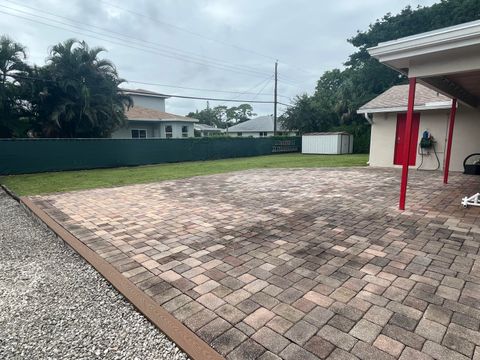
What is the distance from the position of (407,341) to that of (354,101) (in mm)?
24019

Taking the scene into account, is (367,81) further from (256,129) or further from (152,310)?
(152,310)

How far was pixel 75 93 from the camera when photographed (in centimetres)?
1438

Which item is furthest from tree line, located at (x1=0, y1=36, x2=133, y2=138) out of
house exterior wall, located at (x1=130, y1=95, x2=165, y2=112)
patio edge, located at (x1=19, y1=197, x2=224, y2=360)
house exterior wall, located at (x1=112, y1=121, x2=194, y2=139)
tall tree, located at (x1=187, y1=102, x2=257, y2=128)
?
tall tree, located at (x1=187, y1=102, x2=257, y2=128)

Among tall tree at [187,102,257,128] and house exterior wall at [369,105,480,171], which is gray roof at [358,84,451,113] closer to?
house exterior wall at [369,105,480,171]

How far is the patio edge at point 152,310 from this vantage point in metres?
1.85

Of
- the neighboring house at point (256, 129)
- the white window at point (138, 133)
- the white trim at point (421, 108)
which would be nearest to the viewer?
the white trim at point (421, 108)

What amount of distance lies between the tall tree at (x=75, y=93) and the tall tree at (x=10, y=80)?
0.68 metres

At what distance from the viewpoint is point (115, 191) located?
7375 millimetres

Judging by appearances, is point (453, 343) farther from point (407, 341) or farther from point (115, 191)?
point (115, 191)

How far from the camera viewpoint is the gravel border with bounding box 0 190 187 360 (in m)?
1.90

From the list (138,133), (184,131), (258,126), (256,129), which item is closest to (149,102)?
(184,131)

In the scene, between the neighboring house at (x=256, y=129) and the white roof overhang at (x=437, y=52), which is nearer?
the white roof overhang at (x=437, y=52)

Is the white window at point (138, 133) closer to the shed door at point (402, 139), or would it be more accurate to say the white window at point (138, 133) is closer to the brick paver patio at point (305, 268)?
the brick paver patio at point (305, 268)

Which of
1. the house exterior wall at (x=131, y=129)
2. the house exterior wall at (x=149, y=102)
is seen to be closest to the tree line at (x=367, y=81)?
the house exterior wall at (x=149, y=102)
